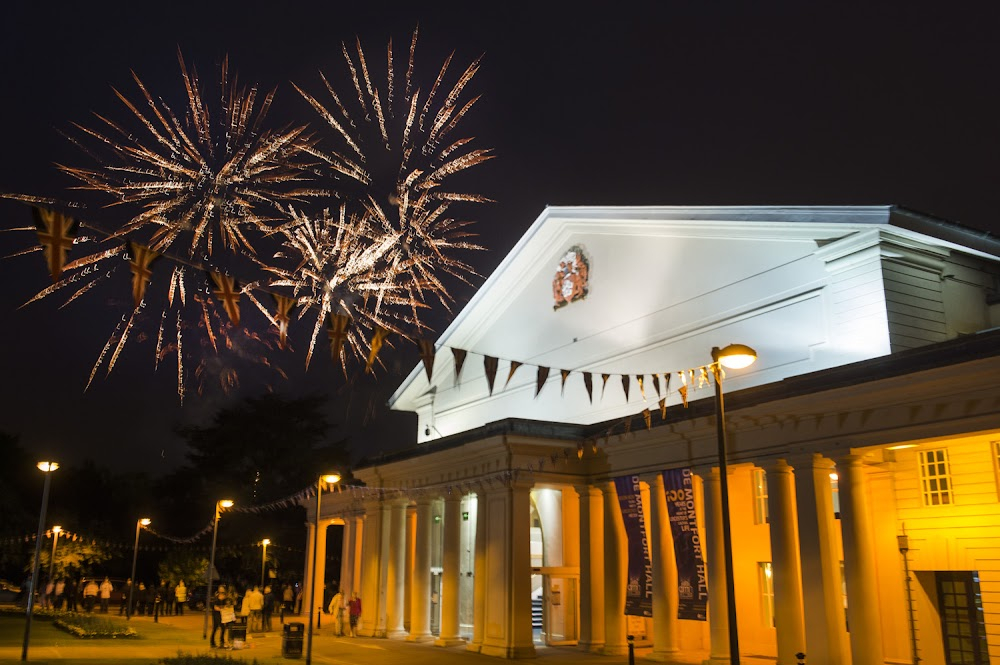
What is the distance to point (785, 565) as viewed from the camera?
63.2ft

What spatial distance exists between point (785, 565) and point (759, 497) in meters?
4.01

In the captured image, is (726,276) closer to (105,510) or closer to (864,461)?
(864,461)

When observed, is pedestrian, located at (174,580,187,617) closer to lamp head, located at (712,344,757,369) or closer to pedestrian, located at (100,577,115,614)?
pedestrian, located at (100,577,115,614)

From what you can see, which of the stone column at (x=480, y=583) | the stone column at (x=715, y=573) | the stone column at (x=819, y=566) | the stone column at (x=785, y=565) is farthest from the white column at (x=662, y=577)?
the stone column at (x=480, y=583)

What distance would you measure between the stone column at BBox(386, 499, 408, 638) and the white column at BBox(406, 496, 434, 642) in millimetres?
1067

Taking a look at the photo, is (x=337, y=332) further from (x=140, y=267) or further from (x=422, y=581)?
(x=422, y=581)

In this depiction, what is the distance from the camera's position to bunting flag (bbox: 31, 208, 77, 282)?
11.8 metres

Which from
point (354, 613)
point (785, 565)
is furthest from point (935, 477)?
point (354, 613)

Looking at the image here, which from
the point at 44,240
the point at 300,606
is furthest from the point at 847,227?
the point at 300,606

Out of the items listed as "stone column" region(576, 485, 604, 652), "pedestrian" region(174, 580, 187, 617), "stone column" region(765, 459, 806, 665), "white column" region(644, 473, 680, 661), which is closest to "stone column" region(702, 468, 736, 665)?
"stone column" region(765, 459, 806, 665)

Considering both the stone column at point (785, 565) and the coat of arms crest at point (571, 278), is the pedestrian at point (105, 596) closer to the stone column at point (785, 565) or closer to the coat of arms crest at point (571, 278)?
the coat of arms crest at point (571, 278)

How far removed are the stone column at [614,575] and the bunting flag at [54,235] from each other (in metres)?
16.5

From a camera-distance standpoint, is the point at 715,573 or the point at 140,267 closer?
the point at 140,267

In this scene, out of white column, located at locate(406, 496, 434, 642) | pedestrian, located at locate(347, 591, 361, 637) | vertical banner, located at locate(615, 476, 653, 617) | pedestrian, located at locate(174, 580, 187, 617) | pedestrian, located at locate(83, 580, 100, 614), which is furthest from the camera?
pedestrian, located at locate(83, 580, 100, 614)
